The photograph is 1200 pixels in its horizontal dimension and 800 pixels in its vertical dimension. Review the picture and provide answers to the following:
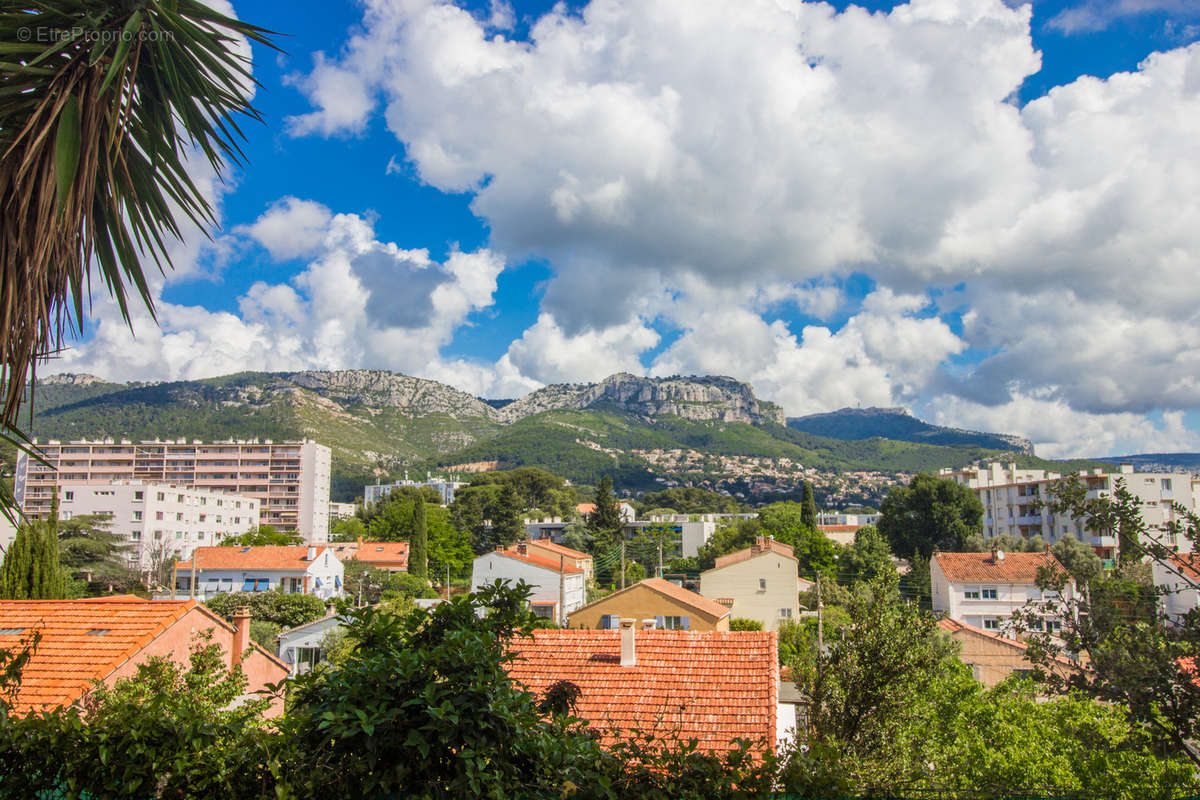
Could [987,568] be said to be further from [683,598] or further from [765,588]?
[683,598]

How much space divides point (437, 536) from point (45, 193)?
80018 mm

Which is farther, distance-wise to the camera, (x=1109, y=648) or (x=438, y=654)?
(x=1109, y=648)

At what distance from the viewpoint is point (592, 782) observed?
141 inches

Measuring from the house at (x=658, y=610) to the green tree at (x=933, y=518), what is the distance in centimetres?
4382

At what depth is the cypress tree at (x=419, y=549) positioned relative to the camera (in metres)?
70.0

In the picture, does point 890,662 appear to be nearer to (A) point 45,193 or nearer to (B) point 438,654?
(B) point 438,654

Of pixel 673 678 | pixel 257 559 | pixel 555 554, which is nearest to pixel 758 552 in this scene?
pixel 555 554

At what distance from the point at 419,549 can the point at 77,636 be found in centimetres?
5835

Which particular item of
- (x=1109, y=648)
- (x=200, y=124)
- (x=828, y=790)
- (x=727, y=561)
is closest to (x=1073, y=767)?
(x=1109, y=648)

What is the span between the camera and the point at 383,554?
7300cm

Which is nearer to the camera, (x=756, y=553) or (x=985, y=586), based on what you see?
(x=985, y=586)

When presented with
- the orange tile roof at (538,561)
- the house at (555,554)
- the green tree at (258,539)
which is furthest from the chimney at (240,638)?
the green tree at (258,539)

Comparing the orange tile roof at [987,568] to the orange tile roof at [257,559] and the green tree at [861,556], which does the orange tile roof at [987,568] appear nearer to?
the green tree at [861,556]

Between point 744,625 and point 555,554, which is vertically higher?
point 555,554
